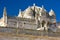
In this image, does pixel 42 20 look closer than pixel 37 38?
No

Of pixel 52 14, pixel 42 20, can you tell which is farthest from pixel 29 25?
pixel 52 14

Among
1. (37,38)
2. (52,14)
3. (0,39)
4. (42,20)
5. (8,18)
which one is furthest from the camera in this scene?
(52,14)

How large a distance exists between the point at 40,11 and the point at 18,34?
3385cm

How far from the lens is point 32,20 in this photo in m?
41.2

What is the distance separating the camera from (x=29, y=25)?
40.1 m

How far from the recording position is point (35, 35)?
10.6 meters

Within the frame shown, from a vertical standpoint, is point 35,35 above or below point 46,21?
below

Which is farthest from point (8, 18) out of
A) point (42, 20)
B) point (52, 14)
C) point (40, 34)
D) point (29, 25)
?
point (40, 34)

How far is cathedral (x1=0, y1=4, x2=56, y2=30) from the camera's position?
3875cm

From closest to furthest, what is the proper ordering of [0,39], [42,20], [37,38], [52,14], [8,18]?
[0,39], [37,38], [8,18], [42,20], [52,14]

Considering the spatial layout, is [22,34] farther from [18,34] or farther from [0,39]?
[0,39]

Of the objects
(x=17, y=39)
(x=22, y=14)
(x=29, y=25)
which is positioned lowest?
(x=17, y=39)

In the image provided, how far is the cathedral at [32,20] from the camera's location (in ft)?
127

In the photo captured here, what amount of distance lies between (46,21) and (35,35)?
33.1 m
